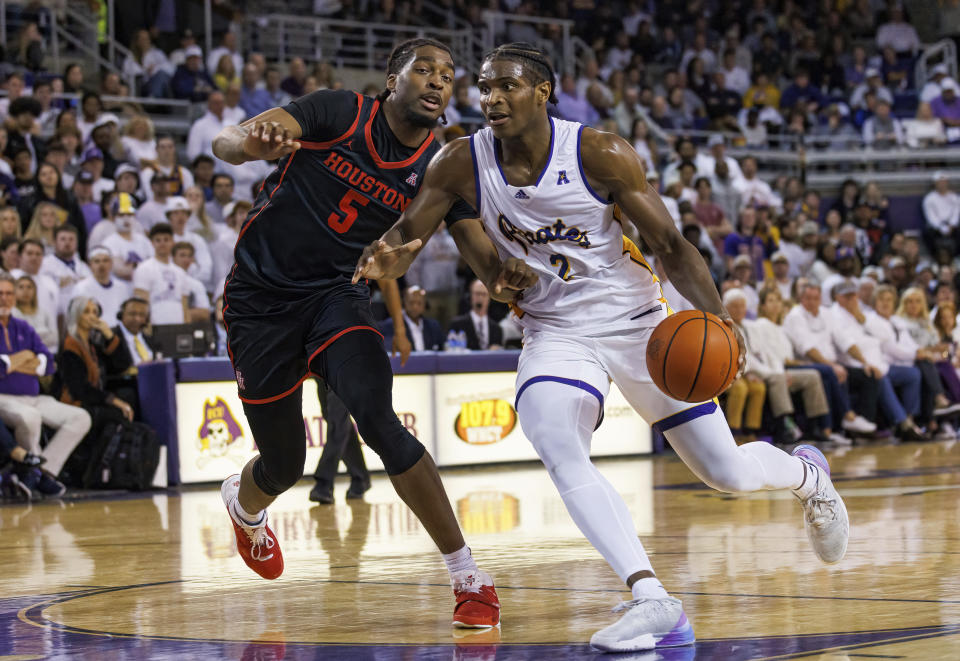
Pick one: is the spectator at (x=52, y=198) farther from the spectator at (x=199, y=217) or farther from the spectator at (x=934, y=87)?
the spectator at (x=934, y=87)

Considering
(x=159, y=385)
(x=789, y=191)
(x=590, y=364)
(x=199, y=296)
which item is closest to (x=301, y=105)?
(x=590, y=364)

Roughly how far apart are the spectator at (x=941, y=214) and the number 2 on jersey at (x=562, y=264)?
1645cm

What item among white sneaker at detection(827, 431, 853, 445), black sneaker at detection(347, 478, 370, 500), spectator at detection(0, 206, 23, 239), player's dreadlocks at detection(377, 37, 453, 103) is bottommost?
white sneaker at detection(827, 431, 853, 445)

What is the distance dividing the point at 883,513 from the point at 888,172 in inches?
587

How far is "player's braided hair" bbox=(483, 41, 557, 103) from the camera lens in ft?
14.8

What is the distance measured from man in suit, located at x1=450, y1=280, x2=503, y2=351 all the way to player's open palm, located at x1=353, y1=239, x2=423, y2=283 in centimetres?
839

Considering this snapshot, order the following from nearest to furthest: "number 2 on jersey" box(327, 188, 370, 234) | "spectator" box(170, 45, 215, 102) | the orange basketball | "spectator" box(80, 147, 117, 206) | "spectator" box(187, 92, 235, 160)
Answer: the orange basketball, "number 2 on jersey" box(327, 188, 370, 234), "spectator" box(80, 147, 117, 206), "spectator" box(187, 92, 235, 160), "spectator" box(170, 45, 215, 102)

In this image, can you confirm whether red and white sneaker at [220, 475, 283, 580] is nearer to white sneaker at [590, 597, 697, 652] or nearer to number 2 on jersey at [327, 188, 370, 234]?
number 2 on jersey at [327, 188, 370, 234]

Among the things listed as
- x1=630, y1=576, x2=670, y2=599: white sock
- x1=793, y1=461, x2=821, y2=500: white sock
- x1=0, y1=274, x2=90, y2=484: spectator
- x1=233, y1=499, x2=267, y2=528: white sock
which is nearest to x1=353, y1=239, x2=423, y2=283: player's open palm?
x1=630, y1=576, x2=670, y2=599: white sock

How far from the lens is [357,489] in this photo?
30.8 ft

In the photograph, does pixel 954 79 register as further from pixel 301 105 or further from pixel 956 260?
pixel 301 105

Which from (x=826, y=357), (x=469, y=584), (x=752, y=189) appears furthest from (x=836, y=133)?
(x=469, y=584)

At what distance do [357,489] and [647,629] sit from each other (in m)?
5.72

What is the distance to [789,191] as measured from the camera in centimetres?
1884
